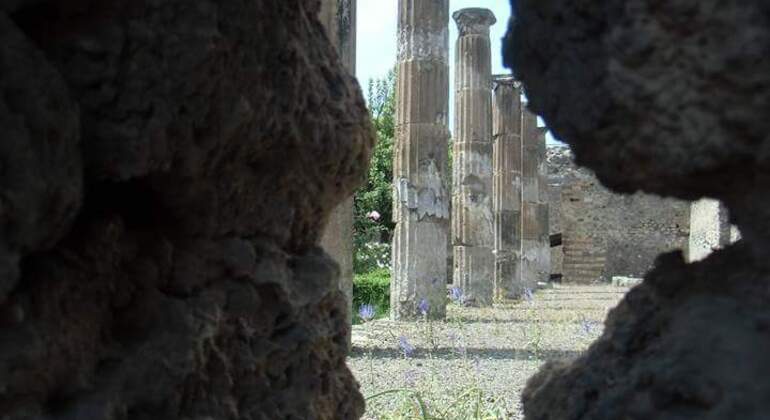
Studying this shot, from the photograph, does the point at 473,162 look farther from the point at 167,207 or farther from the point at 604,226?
the point at 167,207

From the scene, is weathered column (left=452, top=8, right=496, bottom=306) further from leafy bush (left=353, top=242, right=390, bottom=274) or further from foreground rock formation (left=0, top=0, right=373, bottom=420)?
foreground rock formation (left=0, top=0, right=373, bottom=420)

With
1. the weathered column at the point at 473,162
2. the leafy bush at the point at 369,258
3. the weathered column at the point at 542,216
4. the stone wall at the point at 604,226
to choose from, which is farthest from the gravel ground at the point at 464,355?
the stone wall at the point at 604,226

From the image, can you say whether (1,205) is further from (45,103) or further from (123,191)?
(123,191)

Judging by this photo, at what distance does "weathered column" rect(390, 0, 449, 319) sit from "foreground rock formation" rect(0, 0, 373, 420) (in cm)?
994

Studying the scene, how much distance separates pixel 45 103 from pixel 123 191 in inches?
13.0

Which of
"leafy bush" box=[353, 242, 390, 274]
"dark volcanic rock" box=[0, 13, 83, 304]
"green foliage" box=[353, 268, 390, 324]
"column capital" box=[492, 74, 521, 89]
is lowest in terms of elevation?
"green foliage" box=[353, 268, 390, 324]

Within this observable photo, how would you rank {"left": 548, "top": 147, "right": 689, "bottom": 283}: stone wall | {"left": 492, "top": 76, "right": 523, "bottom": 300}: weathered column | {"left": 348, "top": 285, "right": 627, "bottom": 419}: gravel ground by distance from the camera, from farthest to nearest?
{"left": 548, "top": 147, "right": 689, "bottom": 283}: stone wall, {"left": 492, "top": 76, "right": 523, "bottom": 300}: weathered column, {"left": 348, "top": 285, "right": 627, "bottom": 419}: gravel ground

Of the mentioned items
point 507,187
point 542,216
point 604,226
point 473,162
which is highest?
point 473,162

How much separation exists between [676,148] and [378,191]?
77.3 ft

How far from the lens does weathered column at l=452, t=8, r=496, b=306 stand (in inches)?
602

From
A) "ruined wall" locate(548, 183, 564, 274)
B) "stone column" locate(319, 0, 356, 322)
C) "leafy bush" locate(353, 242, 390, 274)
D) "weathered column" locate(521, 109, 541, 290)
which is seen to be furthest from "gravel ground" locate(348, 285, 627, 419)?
"ruined wall" locate(548, 183, 564, 274)

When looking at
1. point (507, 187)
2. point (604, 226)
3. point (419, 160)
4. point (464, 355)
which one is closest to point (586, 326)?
point (464, 355)

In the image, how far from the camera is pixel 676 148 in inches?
38.4

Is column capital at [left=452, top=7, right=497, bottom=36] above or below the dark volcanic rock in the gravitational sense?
above
